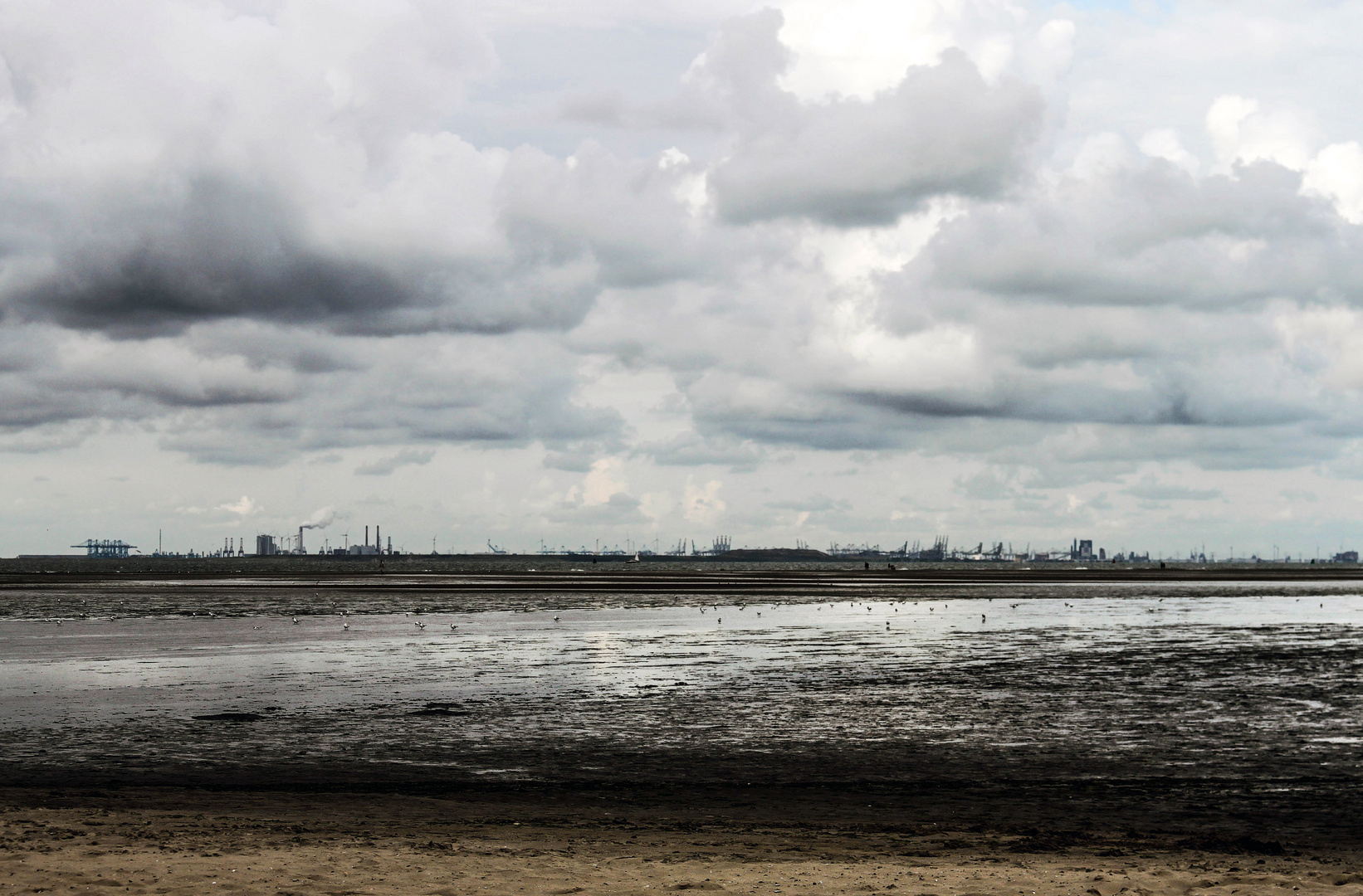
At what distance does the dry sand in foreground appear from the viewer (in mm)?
14234

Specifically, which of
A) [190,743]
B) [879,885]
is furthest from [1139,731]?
[190,743]

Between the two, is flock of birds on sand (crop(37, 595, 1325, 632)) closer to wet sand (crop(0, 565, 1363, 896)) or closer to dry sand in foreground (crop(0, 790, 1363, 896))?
wet sand (crop(0, 565, 1363, 896))

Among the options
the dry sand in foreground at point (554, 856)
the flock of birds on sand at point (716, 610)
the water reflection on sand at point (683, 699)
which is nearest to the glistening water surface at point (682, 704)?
the water reflection on sand at point (683, 699)

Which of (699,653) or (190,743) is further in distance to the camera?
(699,653)

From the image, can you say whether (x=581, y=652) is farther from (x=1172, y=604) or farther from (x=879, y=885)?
(x=1172, y=604)

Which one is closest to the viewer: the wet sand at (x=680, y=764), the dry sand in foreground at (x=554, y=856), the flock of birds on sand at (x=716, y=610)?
the dry sand in foreground at (x=554, y=856)

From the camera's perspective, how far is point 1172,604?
95.7 metres

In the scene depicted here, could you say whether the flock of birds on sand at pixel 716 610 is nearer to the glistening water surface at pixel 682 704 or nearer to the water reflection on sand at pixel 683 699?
the water reflection on sand at pixel 683 699

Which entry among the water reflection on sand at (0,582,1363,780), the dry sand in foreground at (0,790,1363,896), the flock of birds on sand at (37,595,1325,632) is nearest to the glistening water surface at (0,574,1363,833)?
the water reflection on sand at (0,582,1363,780)

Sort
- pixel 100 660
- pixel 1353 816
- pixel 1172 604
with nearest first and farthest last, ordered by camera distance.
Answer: pixel 1353 816
pixel 100 660
pixel 1172 604

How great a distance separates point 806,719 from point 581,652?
2087 centimetres

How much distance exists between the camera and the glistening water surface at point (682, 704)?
78.7ft

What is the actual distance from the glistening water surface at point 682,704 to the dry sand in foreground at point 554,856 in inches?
157

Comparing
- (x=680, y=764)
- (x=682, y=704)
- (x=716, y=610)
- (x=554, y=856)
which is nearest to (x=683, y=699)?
(x=682, y=704)
